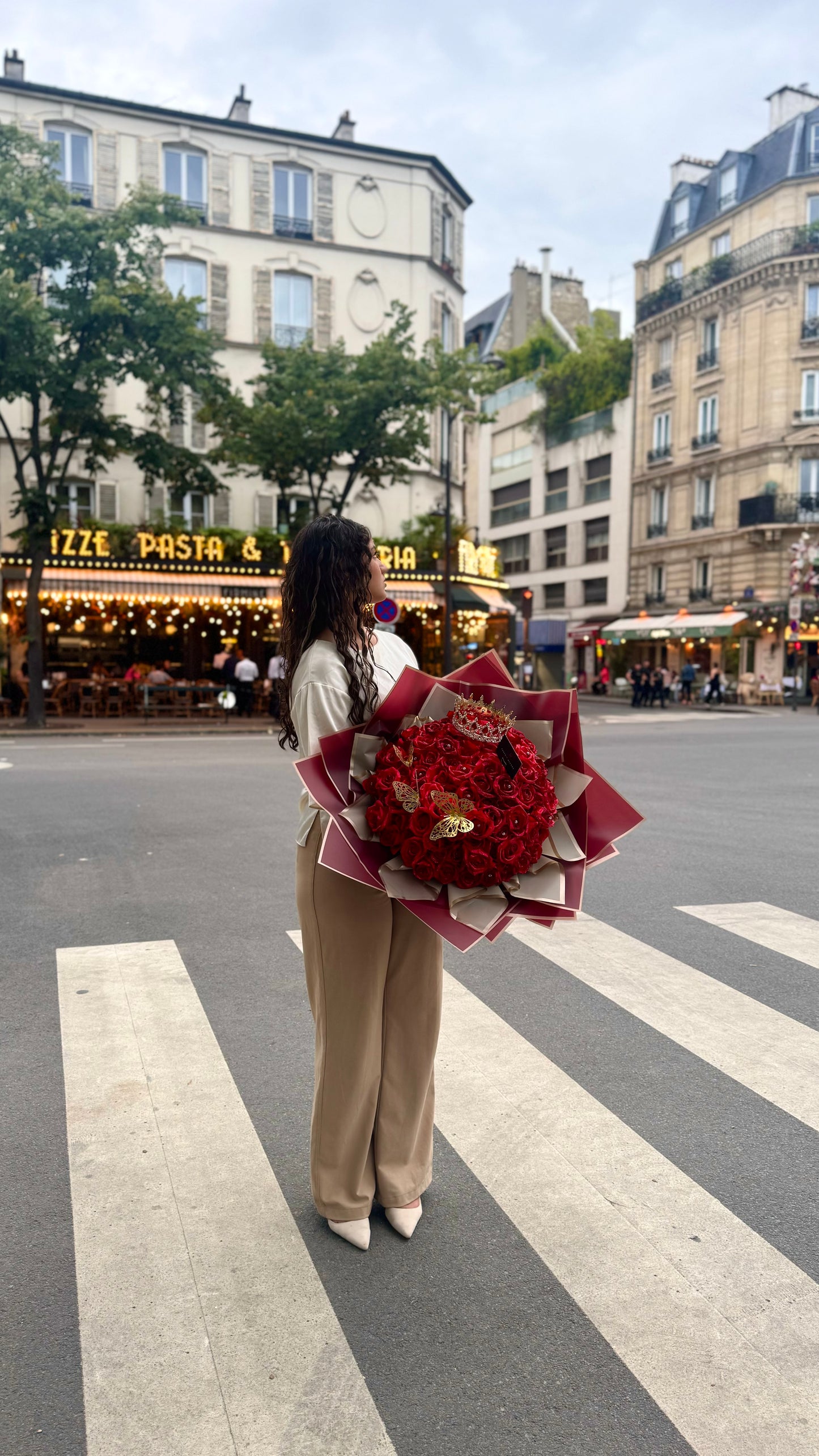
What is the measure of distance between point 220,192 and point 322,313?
174 inches

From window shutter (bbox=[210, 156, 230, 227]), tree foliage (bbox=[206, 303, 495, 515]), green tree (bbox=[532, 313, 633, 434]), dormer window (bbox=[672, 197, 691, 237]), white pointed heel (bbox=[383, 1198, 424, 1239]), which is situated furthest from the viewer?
green tree (bbox=[532, 313, 633, 434])

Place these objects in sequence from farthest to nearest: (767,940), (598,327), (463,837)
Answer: (598,327) → (767,940) → (463,837)

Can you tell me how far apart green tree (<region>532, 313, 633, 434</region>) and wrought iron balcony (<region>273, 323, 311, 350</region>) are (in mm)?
20543

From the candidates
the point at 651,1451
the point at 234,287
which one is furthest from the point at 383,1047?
the point at 234,287

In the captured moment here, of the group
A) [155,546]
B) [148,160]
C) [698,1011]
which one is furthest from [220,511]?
[698,1011]

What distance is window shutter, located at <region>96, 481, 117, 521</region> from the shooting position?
29859 millimetres

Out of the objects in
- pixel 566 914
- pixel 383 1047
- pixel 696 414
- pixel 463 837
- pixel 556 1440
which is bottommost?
pixel 556 1440

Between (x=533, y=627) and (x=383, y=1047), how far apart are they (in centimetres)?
4929

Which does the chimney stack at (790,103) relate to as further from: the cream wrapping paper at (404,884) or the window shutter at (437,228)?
the cream wrapping paper at (404,884)

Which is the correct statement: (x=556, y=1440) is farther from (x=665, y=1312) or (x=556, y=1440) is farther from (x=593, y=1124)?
(x=593, y=1124)

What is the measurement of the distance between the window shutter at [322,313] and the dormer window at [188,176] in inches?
150

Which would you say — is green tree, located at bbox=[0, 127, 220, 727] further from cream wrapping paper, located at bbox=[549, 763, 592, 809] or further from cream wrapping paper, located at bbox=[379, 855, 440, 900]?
cream wrapping paper, located at bbox=[379, 855, 440, 900]

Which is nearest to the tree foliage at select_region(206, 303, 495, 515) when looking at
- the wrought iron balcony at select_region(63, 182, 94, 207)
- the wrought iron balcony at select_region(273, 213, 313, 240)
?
the wrought iron balcony at select_region(273, 213, 313, 240)

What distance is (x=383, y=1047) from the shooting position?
2.88m
